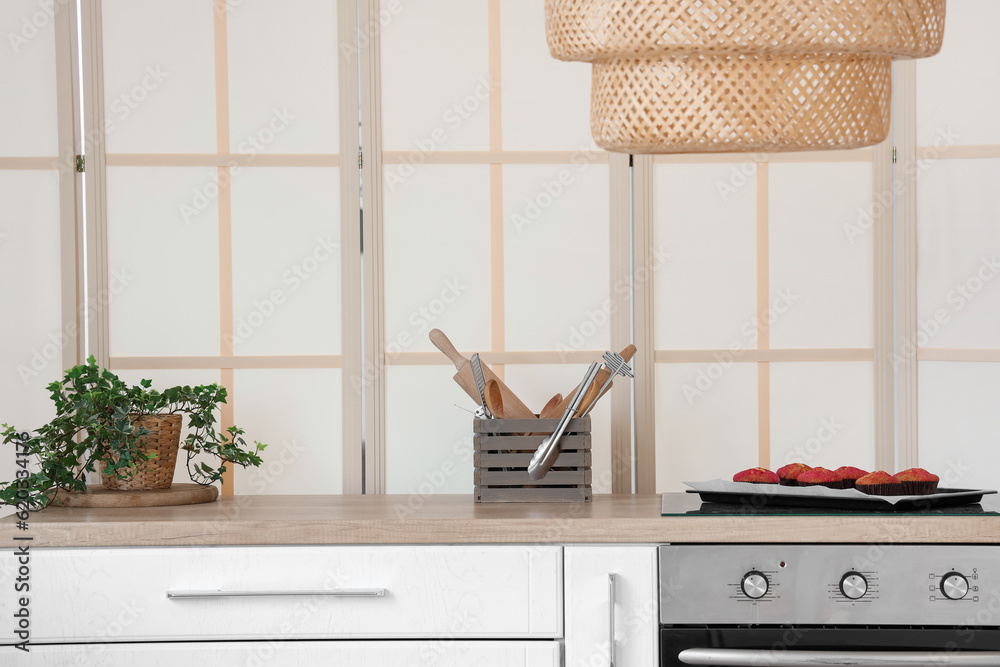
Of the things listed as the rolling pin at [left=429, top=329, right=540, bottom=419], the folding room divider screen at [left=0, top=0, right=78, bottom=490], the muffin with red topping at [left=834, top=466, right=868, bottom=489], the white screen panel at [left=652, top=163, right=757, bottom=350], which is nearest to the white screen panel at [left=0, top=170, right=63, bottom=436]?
the folding room divider screen at [left=0, top=0, right=78, bottom=490]

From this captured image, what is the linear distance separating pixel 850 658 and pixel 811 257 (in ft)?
3.29

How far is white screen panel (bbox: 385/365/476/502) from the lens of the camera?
242 centimetres

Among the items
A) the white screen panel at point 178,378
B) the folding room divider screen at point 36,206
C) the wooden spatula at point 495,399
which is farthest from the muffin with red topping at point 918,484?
the folding room divider screen at point 36,206

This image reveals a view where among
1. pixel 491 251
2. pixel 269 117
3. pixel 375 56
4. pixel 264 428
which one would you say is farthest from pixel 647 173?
pixel 264 428

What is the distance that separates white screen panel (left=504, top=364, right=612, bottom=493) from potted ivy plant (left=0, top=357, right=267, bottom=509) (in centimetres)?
64

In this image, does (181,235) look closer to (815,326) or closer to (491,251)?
(491,251)

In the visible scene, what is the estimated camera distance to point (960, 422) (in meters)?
2.35

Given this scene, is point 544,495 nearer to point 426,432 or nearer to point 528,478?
point 528,478

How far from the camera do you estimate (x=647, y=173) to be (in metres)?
2.43

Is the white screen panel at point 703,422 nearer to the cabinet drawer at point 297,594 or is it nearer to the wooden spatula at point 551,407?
the wooden spatula at point 551,407

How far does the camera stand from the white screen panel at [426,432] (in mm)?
2418

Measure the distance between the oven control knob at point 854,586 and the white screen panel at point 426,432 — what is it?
0.92m

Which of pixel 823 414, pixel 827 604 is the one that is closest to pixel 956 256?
pixel 823 414

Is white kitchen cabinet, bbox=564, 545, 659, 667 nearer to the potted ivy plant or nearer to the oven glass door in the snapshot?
the oven glass door
